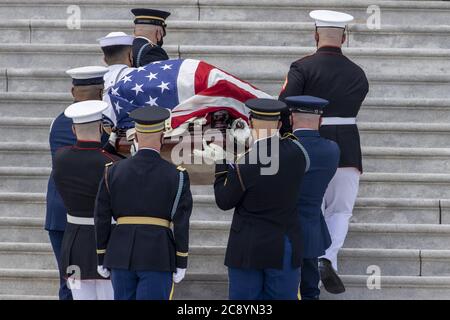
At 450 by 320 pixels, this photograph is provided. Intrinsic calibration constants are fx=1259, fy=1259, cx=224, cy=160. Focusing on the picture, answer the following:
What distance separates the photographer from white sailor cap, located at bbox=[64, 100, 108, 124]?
28.0 feet

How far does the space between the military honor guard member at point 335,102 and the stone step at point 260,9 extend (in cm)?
254

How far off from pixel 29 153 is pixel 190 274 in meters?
2.13

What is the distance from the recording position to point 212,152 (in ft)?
28.4

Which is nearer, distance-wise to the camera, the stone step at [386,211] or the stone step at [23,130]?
the stone step at [386,211]

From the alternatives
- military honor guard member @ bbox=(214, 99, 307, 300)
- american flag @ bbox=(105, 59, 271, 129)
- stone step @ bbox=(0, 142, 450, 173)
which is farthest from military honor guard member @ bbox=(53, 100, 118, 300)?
stone step @ bbox=(0, 142, 450, 173)

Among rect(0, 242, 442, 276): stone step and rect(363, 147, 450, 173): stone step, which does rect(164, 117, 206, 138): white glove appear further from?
rect(363, 147, 450, 173): stone step

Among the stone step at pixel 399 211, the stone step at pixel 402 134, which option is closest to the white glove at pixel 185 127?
the stone step at pixel 399 211

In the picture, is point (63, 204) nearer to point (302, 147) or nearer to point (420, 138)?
point (302, 147)

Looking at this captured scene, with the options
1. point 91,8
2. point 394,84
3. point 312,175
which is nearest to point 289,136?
point 312,175

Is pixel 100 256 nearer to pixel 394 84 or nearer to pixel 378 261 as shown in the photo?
pixel 378 261

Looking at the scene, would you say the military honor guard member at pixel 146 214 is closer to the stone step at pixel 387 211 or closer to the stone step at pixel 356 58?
the stone step at pixel 387 211

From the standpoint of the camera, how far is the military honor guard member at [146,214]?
8.12 meters

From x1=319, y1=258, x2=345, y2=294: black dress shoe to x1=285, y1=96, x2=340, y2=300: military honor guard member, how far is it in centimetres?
49

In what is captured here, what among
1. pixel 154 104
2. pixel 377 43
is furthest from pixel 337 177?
pixel 377 43
